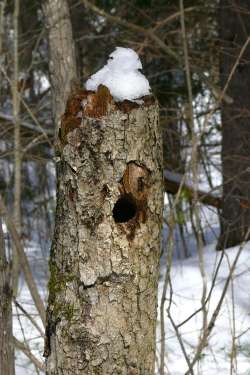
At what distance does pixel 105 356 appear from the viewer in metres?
1.99

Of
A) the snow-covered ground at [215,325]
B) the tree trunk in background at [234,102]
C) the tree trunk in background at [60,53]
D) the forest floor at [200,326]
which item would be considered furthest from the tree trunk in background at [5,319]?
the tree trunk in background at [234,102]

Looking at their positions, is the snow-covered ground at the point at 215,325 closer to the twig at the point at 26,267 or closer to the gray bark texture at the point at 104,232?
the twig at the point at 26,267

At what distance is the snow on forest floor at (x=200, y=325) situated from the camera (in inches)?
193

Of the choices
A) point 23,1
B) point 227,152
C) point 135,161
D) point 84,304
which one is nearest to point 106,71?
point 135,161

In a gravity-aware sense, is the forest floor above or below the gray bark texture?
below

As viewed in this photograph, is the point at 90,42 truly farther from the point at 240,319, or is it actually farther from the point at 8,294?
the point at 8,294

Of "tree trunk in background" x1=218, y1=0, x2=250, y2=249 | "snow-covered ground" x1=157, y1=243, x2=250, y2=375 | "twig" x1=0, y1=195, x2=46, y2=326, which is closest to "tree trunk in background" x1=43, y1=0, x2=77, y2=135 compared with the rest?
"tree trunk in background" x1=218, y1=0, x2=250, y2=249

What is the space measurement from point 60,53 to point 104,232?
4.90 metres

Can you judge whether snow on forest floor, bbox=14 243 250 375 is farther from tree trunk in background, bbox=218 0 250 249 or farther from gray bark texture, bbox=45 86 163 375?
gray bark texture, bbox=45 86 163 375

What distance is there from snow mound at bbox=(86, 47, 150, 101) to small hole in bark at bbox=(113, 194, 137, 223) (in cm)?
29

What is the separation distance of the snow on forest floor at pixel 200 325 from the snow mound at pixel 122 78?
2285 mm

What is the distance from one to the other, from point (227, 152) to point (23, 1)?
11.6 feet

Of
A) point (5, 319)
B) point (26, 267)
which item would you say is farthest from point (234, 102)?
point (5, 319)

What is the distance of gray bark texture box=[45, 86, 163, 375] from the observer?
6.42ft
